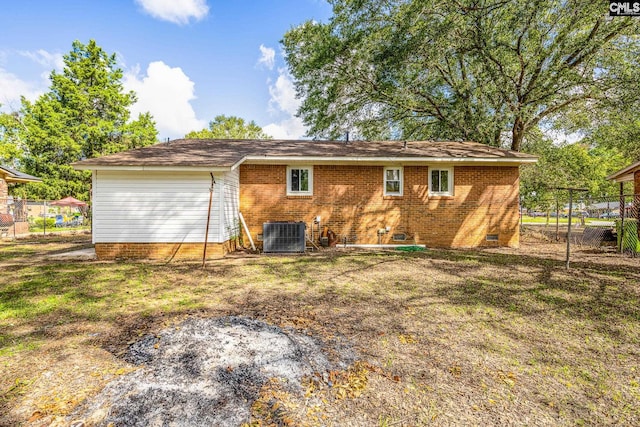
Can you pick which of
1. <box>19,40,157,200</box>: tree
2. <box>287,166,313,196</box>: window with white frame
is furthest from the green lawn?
<box>19,40,157,200</box>: tree

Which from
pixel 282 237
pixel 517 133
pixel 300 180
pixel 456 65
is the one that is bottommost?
pixel 282 237

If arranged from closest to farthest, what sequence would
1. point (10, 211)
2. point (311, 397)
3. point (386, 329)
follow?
point (311, 397) → point (386, 329) → point (10, 211)

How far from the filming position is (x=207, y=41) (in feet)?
42.5

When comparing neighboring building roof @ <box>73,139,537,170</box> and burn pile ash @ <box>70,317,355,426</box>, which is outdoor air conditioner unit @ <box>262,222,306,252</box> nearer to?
neighboring building roof @ <box>73,139,537,170</box>

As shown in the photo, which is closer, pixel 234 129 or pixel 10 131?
pixel 10 131

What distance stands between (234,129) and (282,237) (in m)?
37.3

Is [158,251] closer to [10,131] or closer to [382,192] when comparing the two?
[382,192]

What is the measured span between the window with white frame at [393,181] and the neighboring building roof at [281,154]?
0.62 metres

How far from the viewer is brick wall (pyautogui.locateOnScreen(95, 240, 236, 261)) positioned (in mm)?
8312

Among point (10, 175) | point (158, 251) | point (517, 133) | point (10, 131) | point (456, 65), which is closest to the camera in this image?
point (158, 251)

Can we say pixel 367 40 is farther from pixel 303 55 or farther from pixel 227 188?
pixel 227 188

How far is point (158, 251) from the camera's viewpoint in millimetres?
8383

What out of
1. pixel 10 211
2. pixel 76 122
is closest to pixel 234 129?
pixel 76 122

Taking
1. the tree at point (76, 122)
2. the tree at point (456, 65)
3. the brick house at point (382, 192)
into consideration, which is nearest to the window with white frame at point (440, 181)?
the brick house at point (382, 192)
